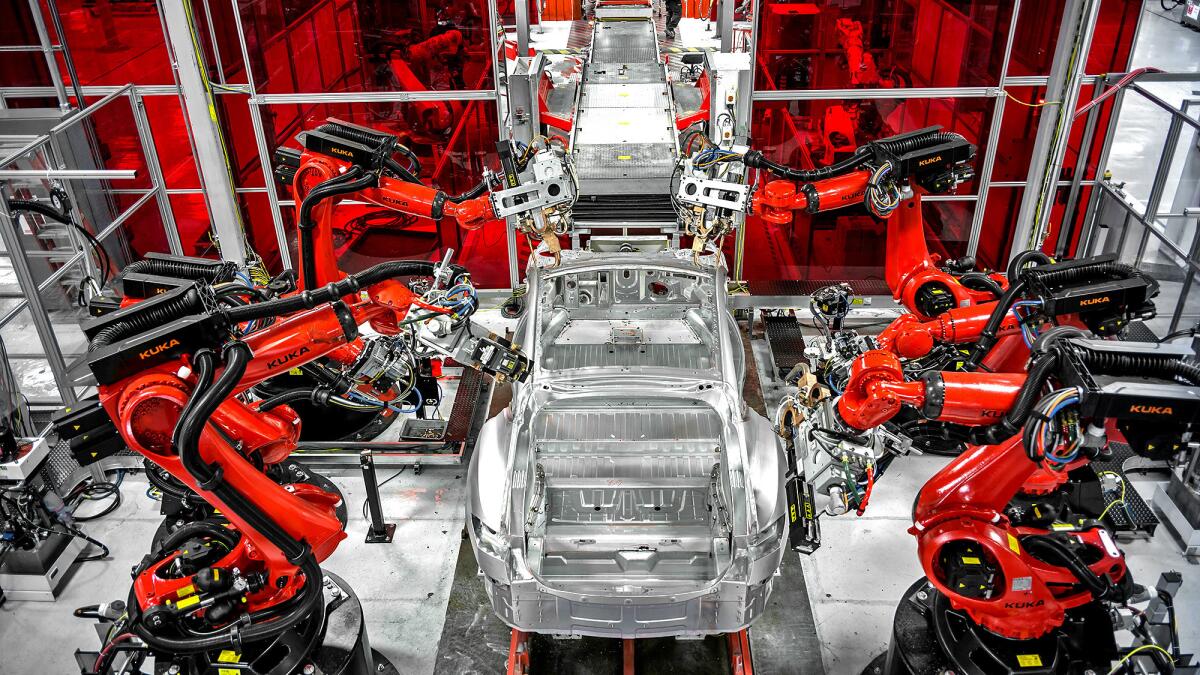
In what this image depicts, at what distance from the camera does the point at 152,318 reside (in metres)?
3.86

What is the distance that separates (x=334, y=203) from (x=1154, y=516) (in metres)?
5.70

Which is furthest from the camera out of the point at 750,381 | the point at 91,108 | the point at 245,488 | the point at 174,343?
the point at 750,381

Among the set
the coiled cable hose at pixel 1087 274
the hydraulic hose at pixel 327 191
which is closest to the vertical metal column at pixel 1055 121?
the coiled cable hose at pixel 1087 274

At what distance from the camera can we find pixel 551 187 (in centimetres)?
527

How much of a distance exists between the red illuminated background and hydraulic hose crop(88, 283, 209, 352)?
3.49 meters

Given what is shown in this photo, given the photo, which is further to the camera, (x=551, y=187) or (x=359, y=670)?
(x=551, y=187)

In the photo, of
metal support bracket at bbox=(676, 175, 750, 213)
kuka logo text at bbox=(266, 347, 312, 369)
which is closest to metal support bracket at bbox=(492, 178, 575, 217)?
metal support bracket at bbox=(676, 175, 750, 213)

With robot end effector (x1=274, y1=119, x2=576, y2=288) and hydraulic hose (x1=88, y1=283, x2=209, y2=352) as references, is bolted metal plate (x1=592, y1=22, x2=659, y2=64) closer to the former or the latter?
robot end effector (x1=274, y1=119, x2=576, y2=288)

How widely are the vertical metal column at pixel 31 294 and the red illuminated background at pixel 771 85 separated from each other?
88.5 inches

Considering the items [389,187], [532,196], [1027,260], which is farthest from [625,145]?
[1027,260]

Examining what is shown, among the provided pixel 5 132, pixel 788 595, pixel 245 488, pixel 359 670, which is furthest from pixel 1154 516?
pixel 5 132

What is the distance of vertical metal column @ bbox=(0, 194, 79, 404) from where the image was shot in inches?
219

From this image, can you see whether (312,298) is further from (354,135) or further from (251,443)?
(354,135)

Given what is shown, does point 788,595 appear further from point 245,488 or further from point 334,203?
point 334,203
